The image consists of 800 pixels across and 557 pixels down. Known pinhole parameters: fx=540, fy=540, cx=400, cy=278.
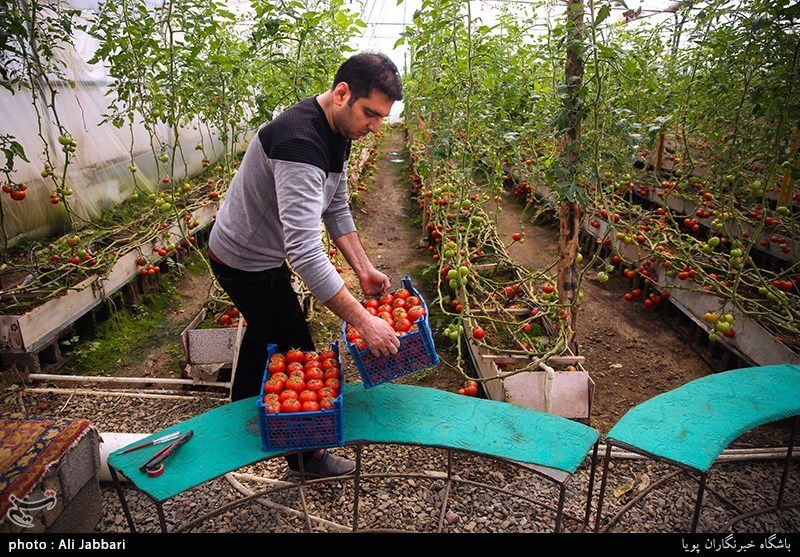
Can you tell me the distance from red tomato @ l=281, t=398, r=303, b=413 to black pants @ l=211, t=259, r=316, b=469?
48cm

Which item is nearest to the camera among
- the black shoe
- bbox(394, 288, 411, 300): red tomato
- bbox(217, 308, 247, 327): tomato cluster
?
bbox(394, 288, 411, 300): red tomato

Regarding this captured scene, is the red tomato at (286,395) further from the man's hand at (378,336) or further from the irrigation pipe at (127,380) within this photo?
the irrigation pipe at (127,380)

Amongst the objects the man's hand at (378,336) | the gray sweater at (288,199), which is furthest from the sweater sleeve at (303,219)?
the man's hand at (378,336)

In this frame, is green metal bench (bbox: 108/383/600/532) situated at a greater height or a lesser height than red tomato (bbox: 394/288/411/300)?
lesser

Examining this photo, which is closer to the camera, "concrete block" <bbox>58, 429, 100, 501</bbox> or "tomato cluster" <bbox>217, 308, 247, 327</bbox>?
"concrete block" <bbox>58, 429, 100, 501</bbox>

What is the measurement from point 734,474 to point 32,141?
5504 millimetres

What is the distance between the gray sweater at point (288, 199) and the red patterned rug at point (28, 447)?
3.03ft

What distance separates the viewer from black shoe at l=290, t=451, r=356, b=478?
102 inches

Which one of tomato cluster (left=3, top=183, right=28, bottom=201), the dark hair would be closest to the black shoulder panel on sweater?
the dark hair

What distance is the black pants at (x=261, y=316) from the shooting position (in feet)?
7.26

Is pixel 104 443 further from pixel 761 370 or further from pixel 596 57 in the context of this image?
pixel 761 370

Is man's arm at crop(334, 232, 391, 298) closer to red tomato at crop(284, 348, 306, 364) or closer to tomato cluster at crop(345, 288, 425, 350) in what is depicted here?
tomato cluster at crop(345, 288, 425, 350)

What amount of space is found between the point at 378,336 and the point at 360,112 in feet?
2.53

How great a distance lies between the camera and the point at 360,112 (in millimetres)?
1856
